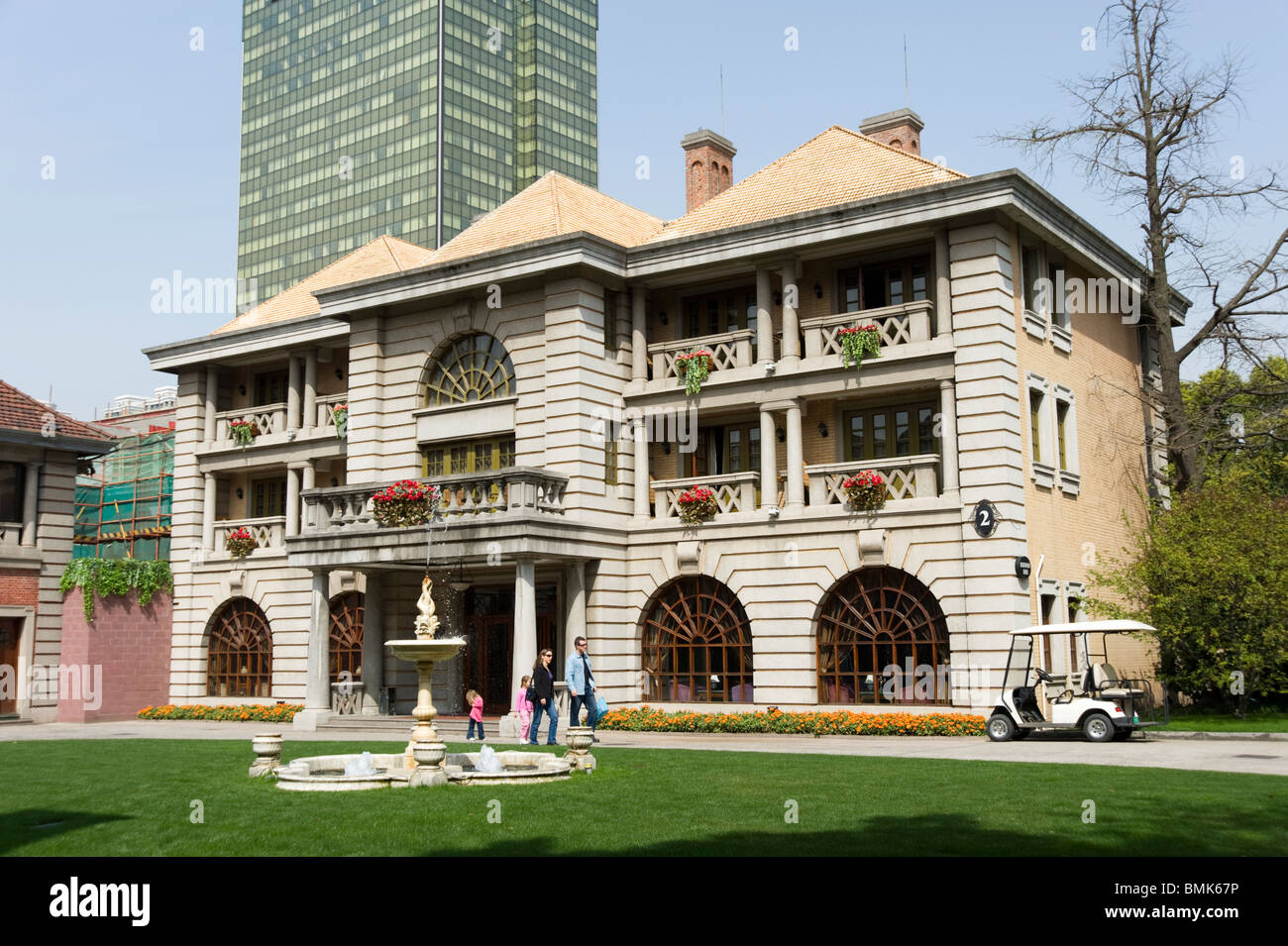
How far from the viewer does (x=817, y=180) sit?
30.2m

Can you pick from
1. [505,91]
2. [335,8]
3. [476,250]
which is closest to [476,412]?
[476,250]

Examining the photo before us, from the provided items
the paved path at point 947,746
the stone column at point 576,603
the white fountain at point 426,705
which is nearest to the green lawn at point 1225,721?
the paved path at point 947,746

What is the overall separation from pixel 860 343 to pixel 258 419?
1945 cm

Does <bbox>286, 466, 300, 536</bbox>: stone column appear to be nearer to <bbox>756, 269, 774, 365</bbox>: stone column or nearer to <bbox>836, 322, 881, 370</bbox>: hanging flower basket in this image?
<bbox>756, 269, 774, 365</bbox>: stone column

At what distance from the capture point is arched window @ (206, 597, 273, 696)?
3675 centimetres

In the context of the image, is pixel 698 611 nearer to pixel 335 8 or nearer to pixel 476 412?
pixel 476 412

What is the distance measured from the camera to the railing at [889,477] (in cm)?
2641

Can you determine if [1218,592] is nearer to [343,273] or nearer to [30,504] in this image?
[343,273]

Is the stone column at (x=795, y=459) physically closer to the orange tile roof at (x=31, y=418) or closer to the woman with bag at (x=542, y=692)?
the woman with bag at (x=542, y=692)

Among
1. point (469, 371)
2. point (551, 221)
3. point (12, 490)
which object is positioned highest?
point (551, 221)

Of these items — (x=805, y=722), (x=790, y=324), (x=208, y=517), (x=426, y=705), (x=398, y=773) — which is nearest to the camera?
(x=398, y=773)

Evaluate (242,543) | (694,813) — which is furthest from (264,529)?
(694,813)

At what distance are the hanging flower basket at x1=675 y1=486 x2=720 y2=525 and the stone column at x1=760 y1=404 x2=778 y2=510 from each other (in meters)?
1.12

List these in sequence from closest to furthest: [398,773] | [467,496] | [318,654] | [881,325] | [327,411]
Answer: [398,773]
[881,325]
[467,496]
[318,654]
[327,411]
